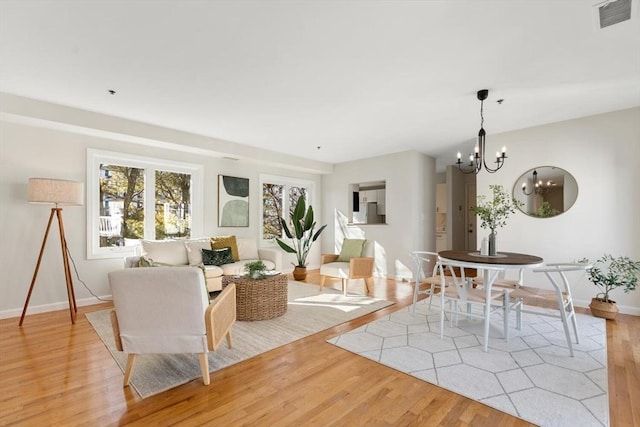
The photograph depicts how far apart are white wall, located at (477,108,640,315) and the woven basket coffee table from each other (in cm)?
367

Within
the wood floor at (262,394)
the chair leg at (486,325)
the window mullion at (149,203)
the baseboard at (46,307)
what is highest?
the window mullion at (149,203)

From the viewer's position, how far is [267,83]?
2.96 metres

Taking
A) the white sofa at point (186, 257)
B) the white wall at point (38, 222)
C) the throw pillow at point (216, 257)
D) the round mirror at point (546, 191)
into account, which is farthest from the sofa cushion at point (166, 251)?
the round mirror at point (546, 191)

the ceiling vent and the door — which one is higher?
the ceiling vent

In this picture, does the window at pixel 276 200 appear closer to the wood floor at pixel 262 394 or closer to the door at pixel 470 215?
the wood floor at pixel 262 394

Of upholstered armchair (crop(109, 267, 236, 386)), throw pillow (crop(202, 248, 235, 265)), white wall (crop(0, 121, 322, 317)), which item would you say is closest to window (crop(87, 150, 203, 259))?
white wall (crop(0, 121, 322, 317))

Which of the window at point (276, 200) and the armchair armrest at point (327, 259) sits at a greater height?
the window at point (276, 200)

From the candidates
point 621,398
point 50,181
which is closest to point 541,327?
point 621,398

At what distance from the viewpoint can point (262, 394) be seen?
2.00m

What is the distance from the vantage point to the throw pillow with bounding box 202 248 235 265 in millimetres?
4538

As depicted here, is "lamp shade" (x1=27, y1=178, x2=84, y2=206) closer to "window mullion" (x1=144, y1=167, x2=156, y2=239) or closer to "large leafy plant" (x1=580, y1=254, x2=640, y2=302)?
"window mullion" (x1=144, y1=167, x2=156, y2=239)

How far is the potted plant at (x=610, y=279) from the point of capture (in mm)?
3477

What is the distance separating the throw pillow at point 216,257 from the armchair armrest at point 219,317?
205 centimetres

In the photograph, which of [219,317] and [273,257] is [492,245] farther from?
[273,257]
